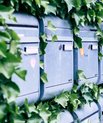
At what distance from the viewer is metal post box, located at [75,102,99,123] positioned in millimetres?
3776

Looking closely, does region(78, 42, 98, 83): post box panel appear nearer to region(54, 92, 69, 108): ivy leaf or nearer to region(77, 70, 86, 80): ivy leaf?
region(77, 70, 86, 80): ivy leaf

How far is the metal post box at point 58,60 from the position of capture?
10.1 ft

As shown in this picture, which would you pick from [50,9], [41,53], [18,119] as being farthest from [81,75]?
[18,119]

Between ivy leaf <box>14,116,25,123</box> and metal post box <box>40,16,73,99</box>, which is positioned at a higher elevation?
metal post box <box>40,16,73,99</box>

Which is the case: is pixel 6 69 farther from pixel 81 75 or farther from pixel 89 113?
pixel 89 113

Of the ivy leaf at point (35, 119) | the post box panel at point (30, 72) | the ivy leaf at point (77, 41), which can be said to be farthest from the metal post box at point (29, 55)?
the ivy leaf at point (77, 41)

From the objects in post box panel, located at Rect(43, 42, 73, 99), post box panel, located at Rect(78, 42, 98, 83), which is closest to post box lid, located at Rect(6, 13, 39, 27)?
post box panel, located at Rect(43, 42, 73, 99)

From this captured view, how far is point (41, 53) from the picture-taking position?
302 centimetres

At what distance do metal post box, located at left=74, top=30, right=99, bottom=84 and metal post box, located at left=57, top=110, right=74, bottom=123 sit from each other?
43 cm

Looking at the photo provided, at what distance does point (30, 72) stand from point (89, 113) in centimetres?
136

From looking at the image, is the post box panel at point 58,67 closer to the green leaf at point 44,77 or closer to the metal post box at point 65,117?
the green leaf at point 44,77

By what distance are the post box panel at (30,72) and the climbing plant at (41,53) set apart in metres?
0.08

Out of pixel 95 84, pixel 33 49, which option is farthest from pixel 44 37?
pixel 95 84

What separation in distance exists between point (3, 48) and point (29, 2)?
2.11ft
